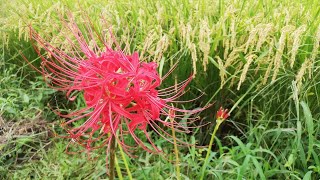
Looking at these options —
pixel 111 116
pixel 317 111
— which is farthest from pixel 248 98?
pixel 111 116

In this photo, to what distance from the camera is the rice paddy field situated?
2.03 m

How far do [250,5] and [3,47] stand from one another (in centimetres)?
161

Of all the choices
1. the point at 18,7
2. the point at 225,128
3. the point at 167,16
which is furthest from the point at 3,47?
the point at 225,128

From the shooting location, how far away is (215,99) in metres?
2.48

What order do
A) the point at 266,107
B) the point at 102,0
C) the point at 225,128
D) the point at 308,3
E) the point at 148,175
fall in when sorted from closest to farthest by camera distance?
the point at 148,175, the point at 266,107, the point at 225,128, the point at 308,3, the point at 102,0

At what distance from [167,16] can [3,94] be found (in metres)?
1.08

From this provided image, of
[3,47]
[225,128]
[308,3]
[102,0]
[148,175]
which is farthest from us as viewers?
[102,0]

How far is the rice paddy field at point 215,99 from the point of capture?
2033 mm

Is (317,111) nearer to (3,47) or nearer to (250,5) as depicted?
(250,5)

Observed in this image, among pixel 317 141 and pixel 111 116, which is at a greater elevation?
pixel 111 116

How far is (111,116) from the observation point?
115 centimetres

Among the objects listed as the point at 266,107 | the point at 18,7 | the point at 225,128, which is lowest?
the point at 225,128

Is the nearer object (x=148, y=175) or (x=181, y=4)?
(x=148, y=175)

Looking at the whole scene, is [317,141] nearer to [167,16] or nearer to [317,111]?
[317,111]
